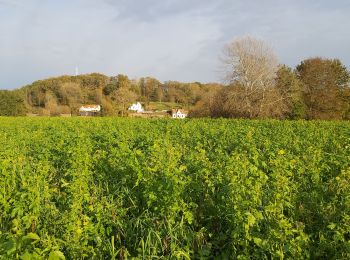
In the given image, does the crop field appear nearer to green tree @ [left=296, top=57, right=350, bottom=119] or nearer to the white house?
green tree @ [left=296, top=57, right=350, bottom=119]

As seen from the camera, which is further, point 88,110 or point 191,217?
point 88,110

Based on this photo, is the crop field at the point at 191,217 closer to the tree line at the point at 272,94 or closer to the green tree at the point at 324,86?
the tree line at the point at 272,94

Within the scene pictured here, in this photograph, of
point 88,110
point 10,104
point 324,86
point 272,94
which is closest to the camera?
point 272,94

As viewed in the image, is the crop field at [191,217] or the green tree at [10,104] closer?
the crop field at [191,217]

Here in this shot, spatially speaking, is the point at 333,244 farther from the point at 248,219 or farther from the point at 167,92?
the point at 167,92

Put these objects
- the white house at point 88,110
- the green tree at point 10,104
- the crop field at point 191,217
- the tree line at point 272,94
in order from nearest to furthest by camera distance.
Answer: the crop field at point 191,217, the tree line at point 272,94, the green tree at point 10,104, the white house at point 88,110

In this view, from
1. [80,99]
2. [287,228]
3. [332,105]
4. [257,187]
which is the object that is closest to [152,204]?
[257,187]

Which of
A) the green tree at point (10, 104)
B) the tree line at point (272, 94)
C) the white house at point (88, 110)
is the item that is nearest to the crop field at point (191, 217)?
the tree line at point (272, 94)

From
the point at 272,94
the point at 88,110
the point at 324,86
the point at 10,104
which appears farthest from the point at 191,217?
the point at 88,110

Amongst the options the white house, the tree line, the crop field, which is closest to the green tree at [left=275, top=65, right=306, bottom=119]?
the tree line

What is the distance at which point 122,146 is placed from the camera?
7086 mm

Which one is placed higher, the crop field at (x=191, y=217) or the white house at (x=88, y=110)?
the white house at (x=88, y=110)

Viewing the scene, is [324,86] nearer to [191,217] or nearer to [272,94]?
[272,94]

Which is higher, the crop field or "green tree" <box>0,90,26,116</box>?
"green tree" <box>0,90,26,116</box>
